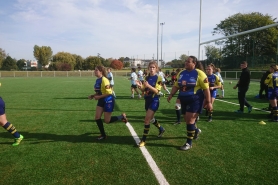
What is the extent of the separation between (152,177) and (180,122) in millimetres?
4048

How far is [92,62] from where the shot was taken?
8688 centimetres

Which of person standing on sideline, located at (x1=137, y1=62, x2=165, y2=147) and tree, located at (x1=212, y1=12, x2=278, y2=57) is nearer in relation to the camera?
person standing on sideline, located at (x1=137, y1=62, x2=165, y2=147)

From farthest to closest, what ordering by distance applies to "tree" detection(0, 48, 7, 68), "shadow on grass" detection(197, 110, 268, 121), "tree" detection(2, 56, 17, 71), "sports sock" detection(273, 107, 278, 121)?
"tree" detection(2, 56, 17, 71)
"tree" detection(0, 48, 7, 68)
"shadow on grass" detection(197, 110, 268, 121)
"sports sock" detection(273, 107, 278, 121)

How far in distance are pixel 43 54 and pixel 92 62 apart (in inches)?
989

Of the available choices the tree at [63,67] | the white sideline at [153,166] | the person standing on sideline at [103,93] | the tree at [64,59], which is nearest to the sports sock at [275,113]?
the white sideline at [153,166]

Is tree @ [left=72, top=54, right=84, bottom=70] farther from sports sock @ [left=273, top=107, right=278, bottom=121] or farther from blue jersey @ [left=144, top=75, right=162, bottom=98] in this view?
blue jersey @ [left=144, top=75, right=162, bottom=98]

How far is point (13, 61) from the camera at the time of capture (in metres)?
88.4

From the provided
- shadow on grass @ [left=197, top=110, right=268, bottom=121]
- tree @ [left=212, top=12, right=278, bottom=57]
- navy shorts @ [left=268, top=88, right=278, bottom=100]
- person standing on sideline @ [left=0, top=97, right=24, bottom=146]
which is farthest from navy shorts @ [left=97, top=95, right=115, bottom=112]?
tree @ [left=212, top=12, right=278, bottom=57]

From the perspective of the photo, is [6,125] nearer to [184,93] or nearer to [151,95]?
[151,95]

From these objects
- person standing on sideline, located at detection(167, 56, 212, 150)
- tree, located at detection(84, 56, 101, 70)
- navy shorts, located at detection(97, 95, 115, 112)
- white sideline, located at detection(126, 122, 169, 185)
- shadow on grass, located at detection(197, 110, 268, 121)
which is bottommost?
white sideline, located at detection(126, 122, 169, 185)

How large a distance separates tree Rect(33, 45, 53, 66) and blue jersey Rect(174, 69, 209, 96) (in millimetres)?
100505

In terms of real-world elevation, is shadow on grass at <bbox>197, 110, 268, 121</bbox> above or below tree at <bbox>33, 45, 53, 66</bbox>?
below

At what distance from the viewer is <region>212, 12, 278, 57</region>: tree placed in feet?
155

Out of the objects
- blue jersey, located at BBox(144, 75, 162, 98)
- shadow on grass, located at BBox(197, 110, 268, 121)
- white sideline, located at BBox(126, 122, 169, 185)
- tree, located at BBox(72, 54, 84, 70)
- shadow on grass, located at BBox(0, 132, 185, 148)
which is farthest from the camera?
tree, located at BBox(72, 54, 84, 70)
